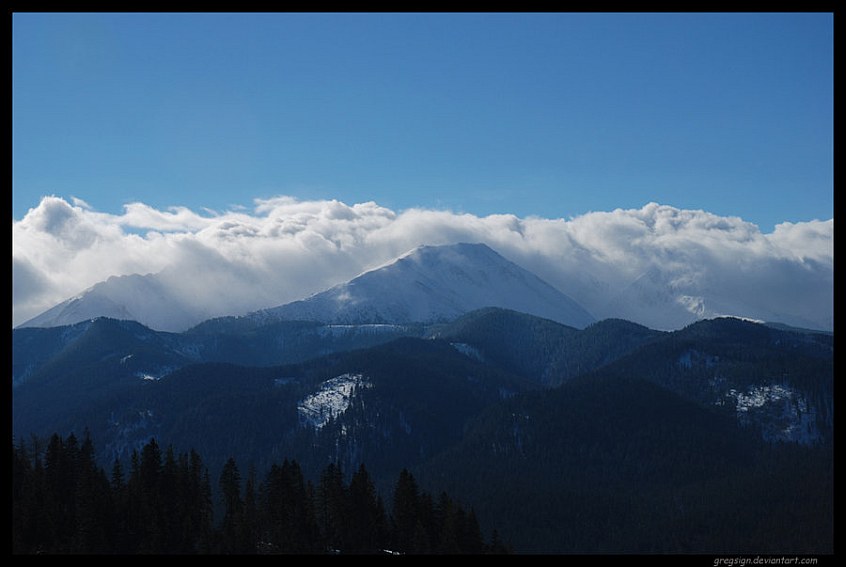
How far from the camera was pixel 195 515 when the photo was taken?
447 ft

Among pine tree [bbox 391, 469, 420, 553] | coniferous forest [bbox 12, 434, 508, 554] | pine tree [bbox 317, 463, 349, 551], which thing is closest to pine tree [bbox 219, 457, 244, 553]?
coniferous forest [bbox 12, 434, 508, 554]

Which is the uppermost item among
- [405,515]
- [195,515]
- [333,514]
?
[195,515]

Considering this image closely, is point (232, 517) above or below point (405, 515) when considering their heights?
above

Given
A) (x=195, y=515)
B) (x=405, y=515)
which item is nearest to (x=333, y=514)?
(x=405, y=515)

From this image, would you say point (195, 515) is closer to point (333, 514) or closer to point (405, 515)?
point (333, 514)

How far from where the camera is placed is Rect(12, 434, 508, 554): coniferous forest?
418 ft

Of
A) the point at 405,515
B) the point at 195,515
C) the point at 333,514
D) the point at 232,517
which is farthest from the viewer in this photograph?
the point at 405,515

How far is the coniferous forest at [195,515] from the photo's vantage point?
418ft

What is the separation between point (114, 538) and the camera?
129500 millimetres

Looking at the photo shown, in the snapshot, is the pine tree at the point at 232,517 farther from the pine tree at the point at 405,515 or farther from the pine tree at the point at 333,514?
the pine tree at the point at 405,515

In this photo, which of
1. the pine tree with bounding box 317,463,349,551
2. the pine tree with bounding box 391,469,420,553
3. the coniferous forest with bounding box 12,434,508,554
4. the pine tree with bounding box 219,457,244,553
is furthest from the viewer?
the pine tree with bounding box 391,469,420,553

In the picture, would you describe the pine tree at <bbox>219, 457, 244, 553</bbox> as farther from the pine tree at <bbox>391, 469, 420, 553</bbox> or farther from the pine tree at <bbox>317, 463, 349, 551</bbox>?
the pine tree at <bbox>391, 469, 420, 553</bbox>
